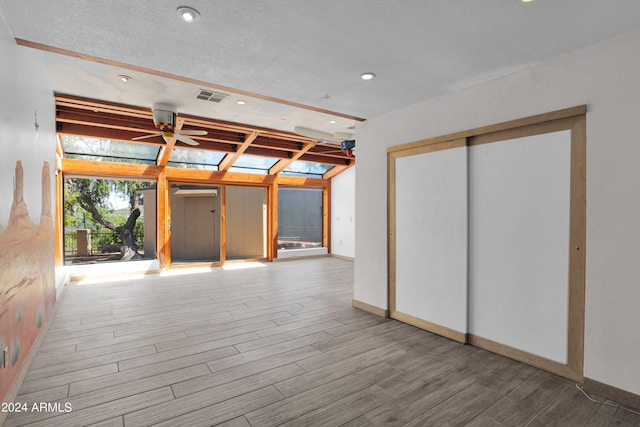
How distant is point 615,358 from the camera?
2.27 m

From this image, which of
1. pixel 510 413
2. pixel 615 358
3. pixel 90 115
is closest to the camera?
pixel 510 413

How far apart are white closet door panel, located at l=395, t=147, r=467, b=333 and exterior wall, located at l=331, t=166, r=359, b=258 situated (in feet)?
16.8

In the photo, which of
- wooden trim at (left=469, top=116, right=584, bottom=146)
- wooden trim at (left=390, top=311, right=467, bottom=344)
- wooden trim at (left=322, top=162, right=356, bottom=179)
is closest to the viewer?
wooden trim at (left=469, top=116, right=584, bottom=146)

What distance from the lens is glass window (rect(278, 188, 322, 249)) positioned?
30.8 feet

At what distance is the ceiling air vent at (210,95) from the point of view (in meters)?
4.16

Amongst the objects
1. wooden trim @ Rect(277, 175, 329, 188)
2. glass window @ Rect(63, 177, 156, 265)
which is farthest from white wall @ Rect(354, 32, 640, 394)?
glass window @ Rect(63, 177, 156, 265)

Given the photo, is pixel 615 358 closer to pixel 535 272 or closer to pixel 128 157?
pixel 535 272

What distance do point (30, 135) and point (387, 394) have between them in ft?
12.4

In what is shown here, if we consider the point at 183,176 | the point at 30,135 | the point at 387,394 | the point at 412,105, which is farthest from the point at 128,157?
the point at 387,394

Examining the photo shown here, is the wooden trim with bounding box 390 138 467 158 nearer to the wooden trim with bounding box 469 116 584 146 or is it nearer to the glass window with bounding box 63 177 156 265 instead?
the wooden trim with bounding box 469 116 584 146

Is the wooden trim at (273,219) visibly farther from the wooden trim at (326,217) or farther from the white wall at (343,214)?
the white wall at (343,214)

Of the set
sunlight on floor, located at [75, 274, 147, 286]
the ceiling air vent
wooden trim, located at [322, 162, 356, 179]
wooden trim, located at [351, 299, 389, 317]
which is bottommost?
sunlight on floor, located at [75, 274, 147, 286]

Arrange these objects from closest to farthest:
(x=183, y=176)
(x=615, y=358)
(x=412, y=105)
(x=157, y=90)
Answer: (x=615, y=358) → (x=412, y=105) → (x=157, y=90) → (x=183, y=176)

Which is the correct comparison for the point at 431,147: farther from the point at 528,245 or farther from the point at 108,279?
the point at 108,279
